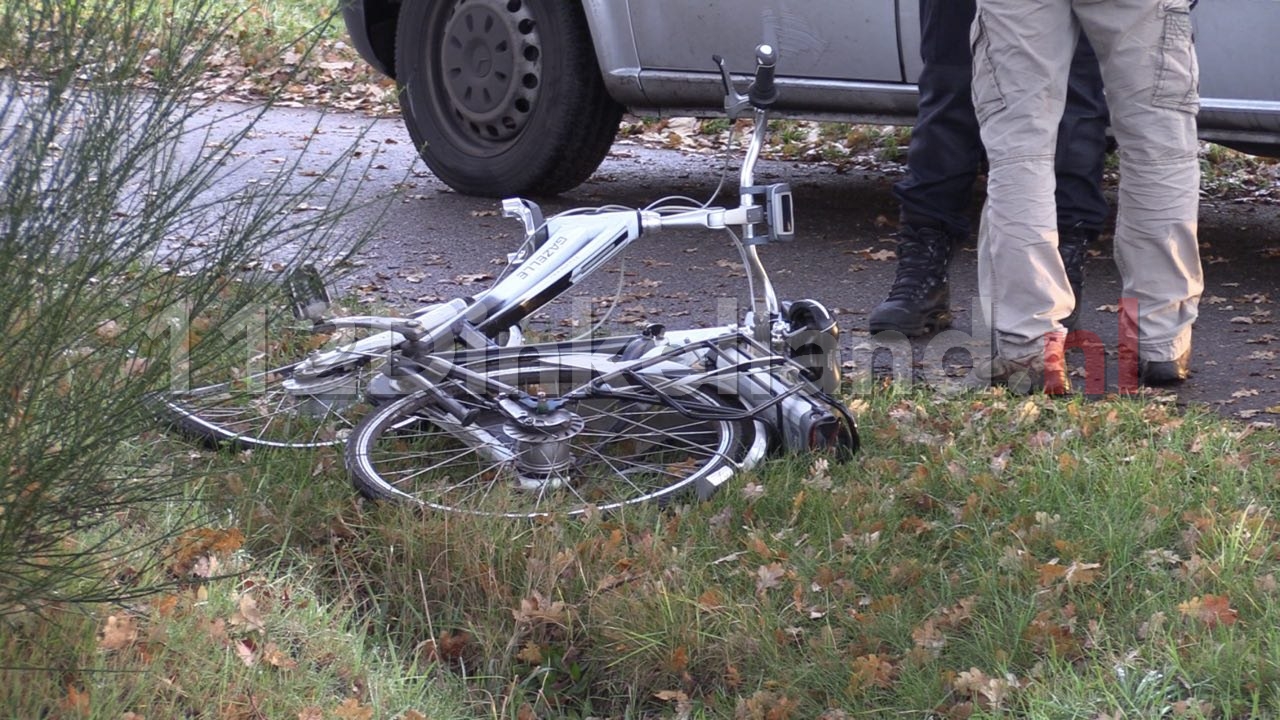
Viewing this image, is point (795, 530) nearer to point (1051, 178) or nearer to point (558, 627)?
point (558, 627)

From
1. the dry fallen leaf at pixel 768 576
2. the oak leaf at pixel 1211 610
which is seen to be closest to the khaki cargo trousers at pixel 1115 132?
the dry fallen leaf at pixel 768 576

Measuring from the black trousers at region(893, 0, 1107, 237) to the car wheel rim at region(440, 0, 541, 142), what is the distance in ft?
6.89

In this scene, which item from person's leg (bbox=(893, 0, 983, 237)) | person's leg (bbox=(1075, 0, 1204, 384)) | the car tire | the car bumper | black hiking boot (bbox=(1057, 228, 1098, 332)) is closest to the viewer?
person's leg (bbox=(1075, 0, 1204, 384))

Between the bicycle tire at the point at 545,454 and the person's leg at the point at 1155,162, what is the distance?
140 centimetres

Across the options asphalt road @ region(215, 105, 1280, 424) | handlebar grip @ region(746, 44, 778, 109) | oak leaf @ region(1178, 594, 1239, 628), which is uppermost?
handlebar grip @ region(746, 44, 778, 109)

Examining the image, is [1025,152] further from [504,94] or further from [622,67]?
[504,94]

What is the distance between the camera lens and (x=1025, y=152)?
437cm

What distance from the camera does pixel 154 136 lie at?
2.79 m

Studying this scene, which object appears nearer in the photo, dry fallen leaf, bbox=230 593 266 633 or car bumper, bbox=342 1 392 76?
dry fallen leaf, bbox=230 593 266 633

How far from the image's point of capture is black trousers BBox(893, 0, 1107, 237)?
15.9 ft

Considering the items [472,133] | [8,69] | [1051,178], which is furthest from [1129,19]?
Answer: [472,133]

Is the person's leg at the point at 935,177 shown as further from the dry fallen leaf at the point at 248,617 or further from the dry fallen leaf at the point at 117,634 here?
the dry fallen leaf at the point at 117,634

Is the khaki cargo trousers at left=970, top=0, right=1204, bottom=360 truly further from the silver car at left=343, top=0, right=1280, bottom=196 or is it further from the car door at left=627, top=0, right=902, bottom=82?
the car door at left=627, top=0, right=902, bottom=82

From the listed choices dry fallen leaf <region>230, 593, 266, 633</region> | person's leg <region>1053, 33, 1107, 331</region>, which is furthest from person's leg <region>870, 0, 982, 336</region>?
dry fallen leaf <region>230, 593, 266, 633</region>
